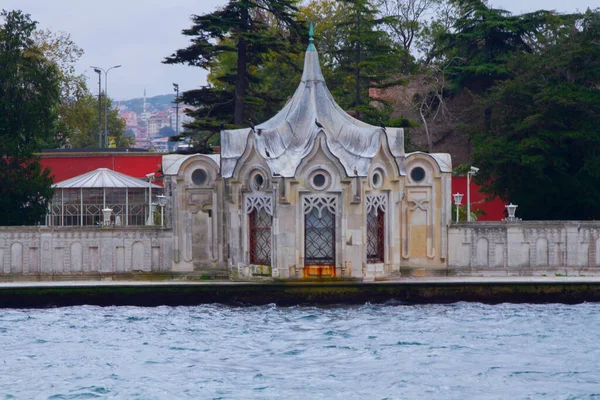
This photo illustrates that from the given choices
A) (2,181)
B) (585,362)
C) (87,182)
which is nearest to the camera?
(585,362)

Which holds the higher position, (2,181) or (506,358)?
(2,181)

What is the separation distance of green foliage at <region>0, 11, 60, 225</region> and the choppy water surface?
25.4 feet

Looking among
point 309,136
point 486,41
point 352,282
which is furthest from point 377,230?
point 486,41

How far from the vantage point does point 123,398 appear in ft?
73.2

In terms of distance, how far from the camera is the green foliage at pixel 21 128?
38.0 metres

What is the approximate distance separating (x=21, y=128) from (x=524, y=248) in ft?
56.1

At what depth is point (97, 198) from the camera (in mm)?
48594

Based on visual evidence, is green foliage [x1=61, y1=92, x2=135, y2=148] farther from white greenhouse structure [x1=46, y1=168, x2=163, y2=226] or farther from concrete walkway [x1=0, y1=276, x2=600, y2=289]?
concrete walkway [x1=0, y1=276, x2=600, y2=289]

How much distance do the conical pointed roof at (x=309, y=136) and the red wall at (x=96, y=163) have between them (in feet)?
74.4

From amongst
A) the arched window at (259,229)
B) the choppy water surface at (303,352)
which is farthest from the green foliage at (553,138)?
the arched window at (259,229)

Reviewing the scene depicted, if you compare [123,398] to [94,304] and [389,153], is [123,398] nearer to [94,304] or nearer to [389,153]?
[94,304]

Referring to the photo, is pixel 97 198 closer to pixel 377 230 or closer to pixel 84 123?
pixel 377 230

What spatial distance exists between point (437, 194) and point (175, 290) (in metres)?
8.23

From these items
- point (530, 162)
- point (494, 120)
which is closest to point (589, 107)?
point (530, 162)
